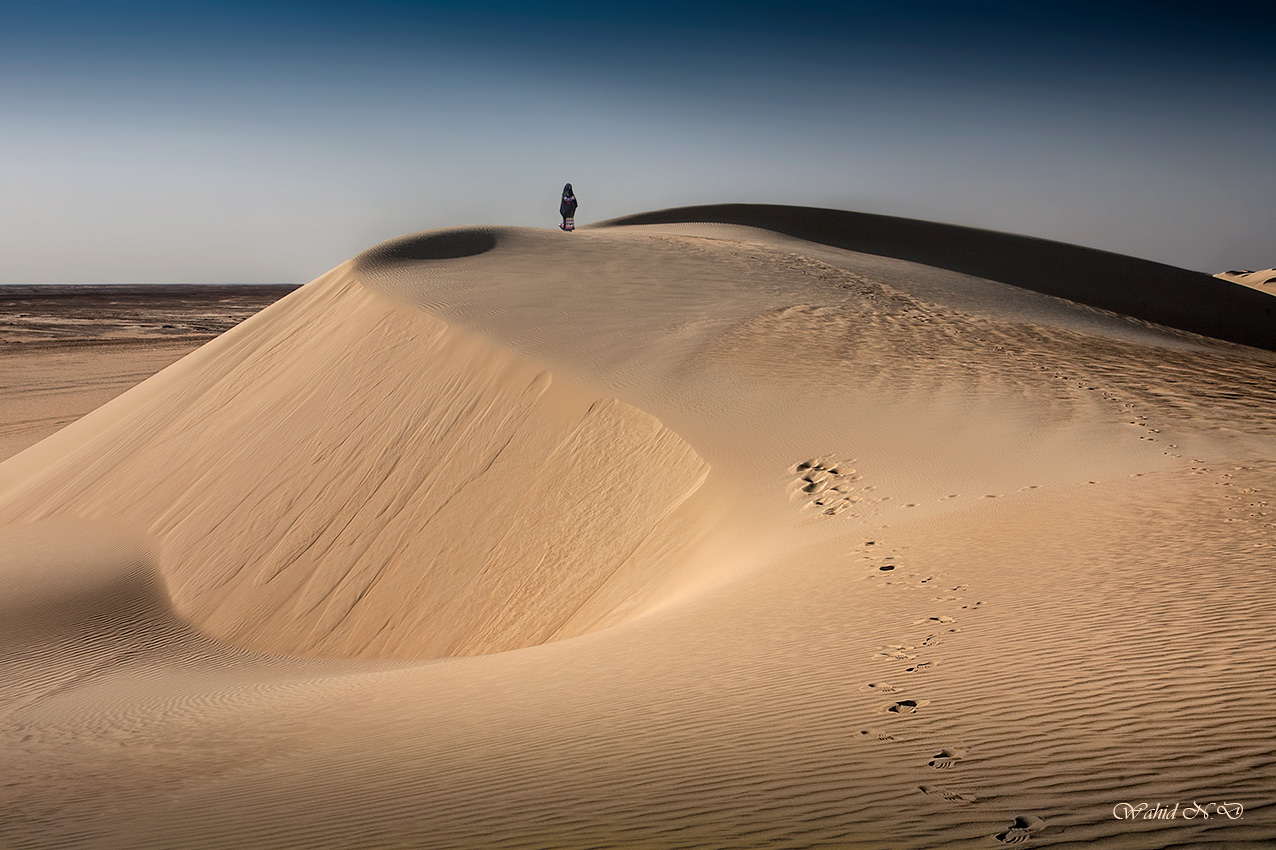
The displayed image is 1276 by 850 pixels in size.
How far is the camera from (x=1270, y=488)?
7797mm

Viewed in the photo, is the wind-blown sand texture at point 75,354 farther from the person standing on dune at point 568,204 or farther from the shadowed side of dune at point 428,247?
the person standing on dune at point 568,204

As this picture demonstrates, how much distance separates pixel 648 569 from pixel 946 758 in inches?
225

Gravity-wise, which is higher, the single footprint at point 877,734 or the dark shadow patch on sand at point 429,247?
the dark shadow patch on sand at point 429,247

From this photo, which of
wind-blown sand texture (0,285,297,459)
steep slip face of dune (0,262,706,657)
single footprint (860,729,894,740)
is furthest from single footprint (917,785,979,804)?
wind-blown sand texture (0,285,297,459)

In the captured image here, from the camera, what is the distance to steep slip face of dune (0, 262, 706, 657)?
33.8 feet

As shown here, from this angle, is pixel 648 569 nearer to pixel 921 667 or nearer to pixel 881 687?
pixel 921 667

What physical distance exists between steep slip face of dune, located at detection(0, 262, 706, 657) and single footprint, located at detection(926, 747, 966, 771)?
5203mm

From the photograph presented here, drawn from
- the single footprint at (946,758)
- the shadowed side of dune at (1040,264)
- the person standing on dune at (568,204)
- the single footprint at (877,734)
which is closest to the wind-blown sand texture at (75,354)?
the person standing on dune at (568,204)

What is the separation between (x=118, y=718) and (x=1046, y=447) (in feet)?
31.1

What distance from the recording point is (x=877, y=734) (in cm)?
394

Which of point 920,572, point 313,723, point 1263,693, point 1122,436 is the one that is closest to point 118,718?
point 313,723

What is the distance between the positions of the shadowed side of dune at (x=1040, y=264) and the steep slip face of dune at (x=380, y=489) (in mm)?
15027

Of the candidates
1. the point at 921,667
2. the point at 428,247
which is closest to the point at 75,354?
the point at 428,247

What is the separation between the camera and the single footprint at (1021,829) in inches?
116
